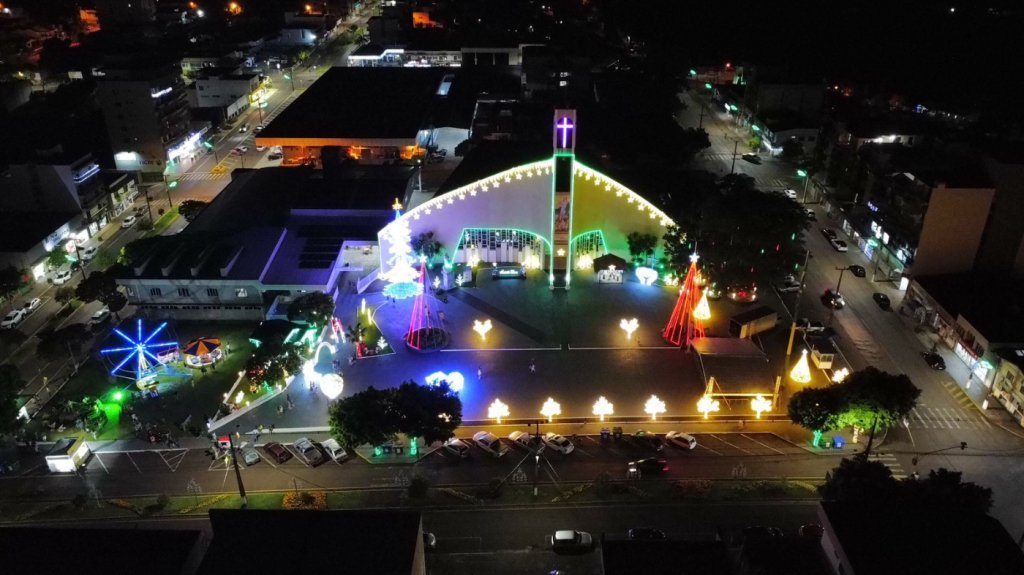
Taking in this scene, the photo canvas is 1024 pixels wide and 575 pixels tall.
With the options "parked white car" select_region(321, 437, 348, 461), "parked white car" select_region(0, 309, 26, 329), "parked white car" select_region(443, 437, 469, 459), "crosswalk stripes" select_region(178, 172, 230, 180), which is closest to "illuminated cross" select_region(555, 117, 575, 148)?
"parked white car" select_region(443, 437, 469, 459)

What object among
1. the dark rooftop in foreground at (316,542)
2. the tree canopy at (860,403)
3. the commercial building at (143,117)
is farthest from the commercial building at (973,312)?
the commercial building at (143,117)

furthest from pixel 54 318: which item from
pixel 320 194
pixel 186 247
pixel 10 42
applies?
pixel 10 42

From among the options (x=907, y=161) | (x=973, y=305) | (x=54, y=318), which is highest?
(x=907, y=161)

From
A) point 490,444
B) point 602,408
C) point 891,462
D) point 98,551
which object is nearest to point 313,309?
point 490,444

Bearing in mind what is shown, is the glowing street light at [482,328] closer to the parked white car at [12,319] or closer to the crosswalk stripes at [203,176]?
the parked white car at [12,319]

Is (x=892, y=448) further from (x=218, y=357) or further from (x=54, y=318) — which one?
(x=54, y=318)

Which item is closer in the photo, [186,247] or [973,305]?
[973,305]
